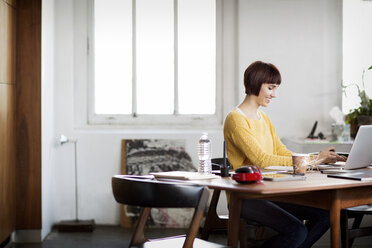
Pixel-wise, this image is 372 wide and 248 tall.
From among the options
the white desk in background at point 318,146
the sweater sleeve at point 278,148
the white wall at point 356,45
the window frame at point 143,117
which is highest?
the white wall at point 356,45

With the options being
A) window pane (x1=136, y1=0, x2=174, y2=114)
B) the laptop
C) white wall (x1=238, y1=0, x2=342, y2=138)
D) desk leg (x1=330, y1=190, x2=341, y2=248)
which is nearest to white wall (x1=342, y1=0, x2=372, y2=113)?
white wall (x1=238, y1=0, x2=342, y2=138)

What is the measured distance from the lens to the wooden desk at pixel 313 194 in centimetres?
226

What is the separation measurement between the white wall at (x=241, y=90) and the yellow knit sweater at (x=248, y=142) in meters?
1.85

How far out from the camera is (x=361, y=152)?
283cm

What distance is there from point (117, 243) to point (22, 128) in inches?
51.6

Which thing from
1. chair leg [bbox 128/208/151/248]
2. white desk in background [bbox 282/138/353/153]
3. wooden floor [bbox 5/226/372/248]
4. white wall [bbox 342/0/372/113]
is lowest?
wooden floor [bbox 5/226/372/248]

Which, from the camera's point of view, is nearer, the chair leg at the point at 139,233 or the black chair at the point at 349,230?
the chair leg at the point at 139,233

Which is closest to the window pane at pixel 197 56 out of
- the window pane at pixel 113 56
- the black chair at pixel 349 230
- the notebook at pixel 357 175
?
the window pane at pixel 113 56

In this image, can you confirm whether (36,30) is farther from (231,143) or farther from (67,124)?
(231,143)

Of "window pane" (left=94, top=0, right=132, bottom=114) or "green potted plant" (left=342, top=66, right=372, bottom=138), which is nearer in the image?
"green potted plant" (left=342, top=66, right=372, bottom=138)

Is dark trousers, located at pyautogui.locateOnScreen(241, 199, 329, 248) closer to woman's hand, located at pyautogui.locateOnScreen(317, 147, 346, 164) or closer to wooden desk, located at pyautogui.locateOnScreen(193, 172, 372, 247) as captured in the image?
wooden desk, located at pyautogui.locateOnScreen(193, 172, 372, 247)

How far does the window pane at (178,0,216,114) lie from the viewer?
5.26 metres

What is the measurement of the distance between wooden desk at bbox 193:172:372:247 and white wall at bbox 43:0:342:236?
8.63 feet

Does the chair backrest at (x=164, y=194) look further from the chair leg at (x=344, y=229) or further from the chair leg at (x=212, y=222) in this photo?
the chair leg at (x=344, y=229)
